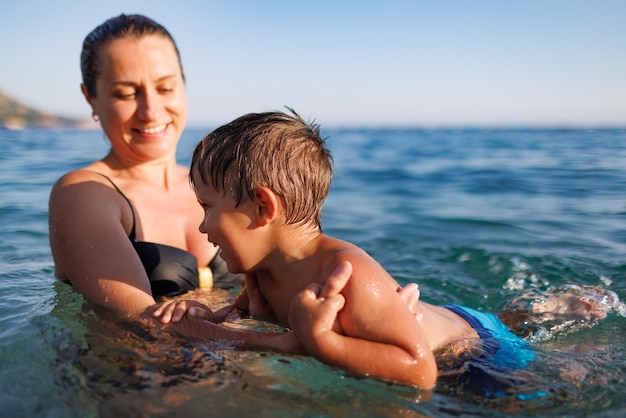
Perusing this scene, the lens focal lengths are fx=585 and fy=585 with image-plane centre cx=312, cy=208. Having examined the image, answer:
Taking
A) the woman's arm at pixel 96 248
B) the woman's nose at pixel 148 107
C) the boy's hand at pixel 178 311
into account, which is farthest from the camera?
the woman's nose at pixel 148 107

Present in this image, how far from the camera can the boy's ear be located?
2.71 meters

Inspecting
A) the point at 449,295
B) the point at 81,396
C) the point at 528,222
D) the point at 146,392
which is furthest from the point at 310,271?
the point at 528,222

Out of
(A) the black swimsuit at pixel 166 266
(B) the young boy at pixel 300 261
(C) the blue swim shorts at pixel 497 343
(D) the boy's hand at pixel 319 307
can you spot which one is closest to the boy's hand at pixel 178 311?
(B) the young boy at pixel 300 261

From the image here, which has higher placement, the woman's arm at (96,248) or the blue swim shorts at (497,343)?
the woman's arm at (96,248)

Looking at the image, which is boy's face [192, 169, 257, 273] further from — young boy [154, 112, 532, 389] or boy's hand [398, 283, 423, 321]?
boy's hand [398, 283, 423, 321]

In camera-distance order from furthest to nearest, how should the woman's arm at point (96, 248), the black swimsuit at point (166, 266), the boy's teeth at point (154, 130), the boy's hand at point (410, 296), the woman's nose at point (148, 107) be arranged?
the boy's teeth at point (154, 130), the woman's nose at point (148, 107), the black swimsuit at point (166, 266), the woman's arm at point (96, 248), the boy's hand at point (410, 296)

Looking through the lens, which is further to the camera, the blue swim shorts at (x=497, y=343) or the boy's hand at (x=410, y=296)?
the blue swim shorts at (x=497, y=343)

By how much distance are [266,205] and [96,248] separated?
3.83ft

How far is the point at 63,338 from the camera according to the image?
320cm

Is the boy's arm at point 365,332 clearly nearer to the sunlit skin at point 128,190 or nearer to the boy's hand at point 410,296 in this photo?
the boy's hand at point 410,296

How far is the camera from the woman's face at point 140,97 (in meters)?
3.79

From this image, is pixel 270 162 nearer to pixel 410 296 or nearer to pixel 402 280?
pixel 410 296

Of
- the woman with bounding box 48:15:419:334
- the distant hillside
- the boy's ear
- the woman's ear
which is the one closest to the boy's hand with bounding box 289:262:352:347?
the boy's ear

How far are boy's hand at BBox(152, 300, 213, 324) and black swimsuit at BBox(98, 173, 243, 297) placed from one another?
24.7 inches
